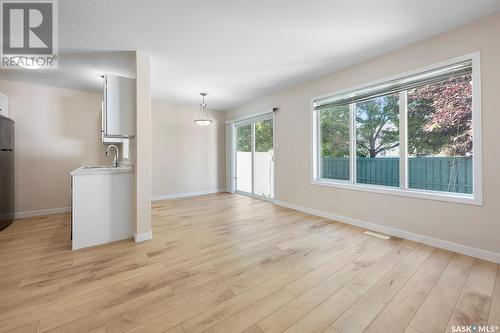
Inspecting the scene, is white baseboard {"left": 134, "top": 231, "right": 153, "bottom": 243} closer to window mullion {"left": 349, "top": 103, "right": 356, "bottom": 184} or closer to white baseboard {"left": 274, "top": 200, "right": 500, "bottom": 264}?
white baseboard {"left": 274, "top": 200, "right": 500, "bottom": 264}

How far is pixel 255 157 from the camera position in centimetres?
566

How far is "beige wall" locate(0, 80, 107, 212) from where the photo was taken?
3.83 metres

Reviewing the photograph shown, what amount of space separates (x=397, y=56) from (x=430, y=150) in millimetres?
1356

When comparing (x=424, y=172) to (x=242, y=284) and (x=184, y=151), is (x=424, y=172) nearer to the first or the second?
(x=242, y=284)

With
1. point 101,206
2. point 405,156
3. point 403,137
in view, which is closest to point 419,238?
point 405,156

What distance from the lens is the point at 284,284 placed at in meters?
1.80

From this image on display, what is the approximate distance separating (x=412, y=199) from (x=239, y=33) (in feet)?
10.0

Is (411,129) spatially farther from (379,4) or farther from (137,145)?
(137,145)

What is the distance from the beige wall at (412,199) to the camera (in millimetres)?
2160

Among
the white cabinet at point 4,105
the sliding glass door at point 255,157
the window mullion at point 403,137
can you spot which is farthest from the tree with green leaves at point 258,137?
the white cabinet at point 4,105

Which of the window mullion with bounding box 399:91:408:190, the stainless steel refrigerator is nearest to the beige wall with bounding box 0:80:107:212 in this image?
the stainless steel refrigerator

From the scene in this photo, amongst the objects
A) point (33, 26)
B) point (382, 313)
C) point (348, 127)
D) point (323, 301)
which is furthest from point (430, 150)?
point (33, 26)

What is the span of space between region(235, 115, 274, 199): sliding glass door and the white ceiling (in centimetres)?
182

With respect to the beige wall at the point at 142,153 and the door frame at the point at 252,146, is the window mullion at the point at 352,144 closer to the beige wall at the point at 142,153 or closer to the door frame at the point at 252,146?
the door frame at the point at 252,146
